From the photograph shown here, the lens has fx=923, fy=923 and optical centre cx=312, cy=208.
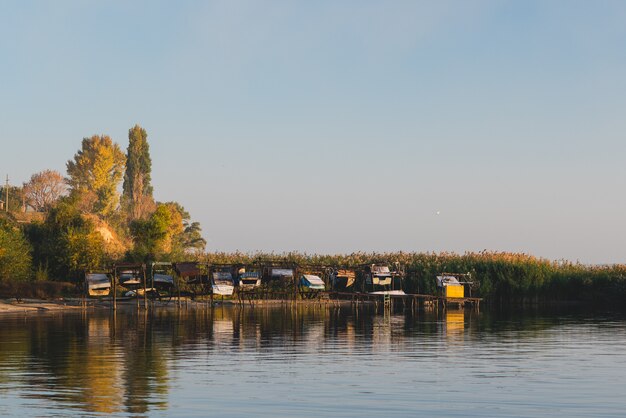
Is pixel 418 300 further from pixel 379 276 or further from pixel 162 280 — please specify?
pixel 162 280

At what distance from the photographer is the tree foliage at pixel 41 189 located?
123 meters

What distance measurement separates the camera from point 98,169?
427 ft

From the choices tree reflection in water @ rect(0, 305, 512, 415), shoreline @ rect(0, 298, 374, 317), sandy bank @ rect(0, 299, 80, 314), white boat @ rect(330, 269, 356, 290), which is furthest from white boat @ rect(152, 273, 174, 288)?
white boat @ rect(330, 269, 356, 290)

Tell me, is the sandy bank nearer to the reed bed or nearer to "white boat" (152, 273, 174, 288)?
"white boat" (152, 273, 174, 288)

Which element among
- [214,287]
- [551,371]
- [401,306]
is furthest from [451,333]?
[401,306]

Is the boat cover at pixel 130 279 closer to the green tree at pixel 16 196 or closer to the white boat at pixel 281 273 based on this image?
the white boat at pixel 281 273

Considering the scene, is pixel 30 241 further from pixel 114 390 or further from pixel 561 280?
pixel 114 390

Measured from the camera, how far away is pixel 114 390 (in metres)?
19.3

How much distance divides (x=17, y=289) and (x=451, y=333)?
90.2 ft

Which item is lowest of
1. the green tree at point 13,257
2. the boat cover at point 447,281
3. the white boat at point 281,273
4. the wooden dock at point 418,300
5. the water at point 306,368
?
the water at point 306,368

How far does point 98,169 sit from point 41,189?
919cm

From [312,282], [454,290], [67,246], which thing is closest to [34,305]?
[67,246]

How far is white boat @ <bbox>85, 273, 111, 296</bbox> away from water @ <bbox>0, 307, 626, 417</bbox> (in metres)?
5.73

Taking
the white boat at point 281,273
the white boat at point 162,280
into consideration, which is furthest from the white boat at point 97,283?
the white boat at point 281,273
